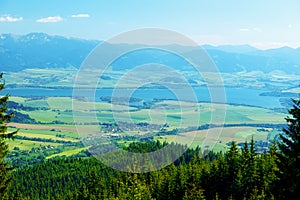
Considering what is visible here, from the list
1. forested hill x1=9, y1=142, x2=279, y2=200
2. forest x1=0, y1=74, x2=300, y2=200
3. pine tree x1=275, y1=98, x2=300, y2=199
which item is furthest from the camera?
forested hill x1=9, y1=142, x2=279, y2=200

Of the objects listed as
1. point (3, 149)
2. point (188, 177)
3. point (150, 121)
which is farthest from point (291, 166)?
point (150, 121)

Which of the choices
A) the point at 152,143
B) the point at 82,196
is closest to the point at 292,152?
the point at 82,196

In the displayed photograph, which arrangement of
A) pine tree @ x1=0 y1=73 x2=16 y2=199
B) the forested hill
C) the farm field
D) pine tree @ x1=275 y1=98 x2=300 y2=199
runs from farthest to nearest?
the farm field → the forested hill → pine tree @ x1=0 y1=73 x2=16 y2=199 → pine tree @ x1=275 y1=98 x2=300 y2=199

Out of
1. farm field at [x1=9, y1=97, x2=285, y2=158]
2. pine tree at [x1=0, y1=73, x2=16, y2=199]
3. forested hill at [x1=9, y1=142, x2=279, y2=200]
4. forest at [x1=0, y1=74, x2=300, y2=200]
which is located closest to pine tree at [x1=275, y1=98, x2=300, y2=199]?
forest at [x1=0, y1=74, x2=300, y2=200]

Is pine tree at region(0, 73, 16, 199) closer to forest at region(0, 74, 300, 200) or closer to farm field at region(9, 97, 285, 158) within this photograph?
forest at region(0, 74, 300, 200)

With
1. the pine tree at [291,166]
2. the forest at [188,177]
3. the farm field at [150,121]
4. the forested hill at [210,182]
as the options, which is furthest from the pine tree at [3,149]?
the farm field at [150,121]

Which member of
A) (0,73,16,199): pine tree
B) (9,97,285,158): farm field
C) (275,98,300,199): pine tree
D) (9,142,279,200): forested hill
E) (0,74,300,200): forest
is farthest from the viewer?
(9,97,285,158): farm field

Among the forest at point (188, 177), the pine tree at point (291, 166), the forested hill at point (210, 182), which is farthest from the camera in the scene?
the forested hill at point (210, 182)

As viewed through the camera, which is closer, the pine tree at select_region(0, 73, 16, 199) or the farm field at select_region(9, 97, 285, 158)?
the pine tree at select_region(0, 73, 16, 199)

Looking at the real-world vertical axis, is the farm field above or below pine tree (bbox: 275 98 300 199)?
below

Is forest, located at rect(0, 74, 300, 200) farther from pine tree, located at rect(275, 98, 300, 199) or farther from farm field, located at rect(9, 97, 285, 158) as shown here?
farm field, located at rect(9, 97, 285, 158)

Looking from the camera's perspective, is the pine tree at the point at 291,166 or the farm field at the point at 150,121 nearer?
the pine tree at the point at 291,166

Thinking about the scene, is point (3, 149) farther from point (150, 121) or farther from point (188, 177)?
point (150, 121)

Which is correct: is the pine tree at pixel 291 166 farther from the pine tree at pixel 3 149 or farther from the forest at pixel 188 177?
the pine tree at pixel 3 149
